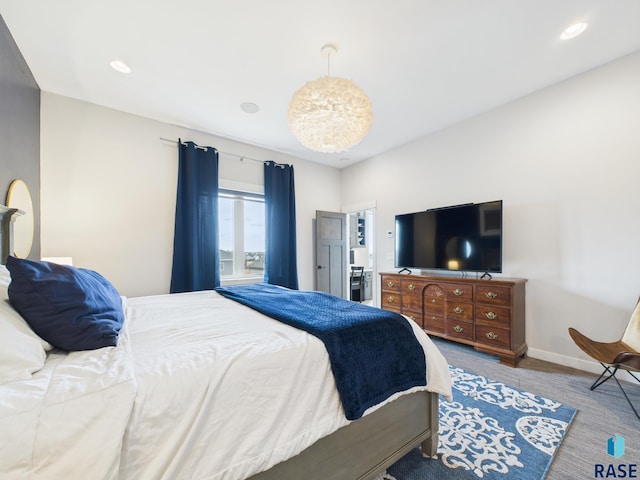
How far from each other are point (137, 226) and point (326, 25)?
10.1 ft

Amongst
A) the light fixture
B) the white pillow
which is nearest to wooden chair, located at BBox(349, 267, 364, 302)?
the light fixture

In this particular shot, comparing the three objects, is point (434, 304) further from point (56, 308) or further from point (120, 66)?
point (120, 66)

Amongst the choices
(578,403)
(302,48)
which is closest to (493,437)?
(578,403)

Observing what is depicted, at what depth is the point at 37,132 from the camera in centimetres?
274

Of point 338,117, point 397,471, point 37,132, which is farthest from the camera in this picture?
point 37,132

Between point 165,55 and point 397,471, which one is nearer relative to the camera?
point 397,471

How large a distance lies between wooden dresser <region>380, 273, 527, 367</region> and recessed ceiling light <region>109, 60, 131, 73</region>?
3841 millimetres

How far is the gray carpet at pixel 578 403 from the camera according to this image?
150cm

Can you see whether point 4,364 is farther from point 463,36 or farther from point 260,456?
point 463,36

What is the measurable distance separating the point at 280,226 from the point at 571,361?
390 centimetres

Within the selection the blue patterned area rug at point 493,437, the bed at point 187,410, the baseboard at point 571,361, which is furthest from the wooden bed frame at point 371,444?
the baseboard at point 571,361

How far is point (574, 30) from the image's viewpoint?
2.09m

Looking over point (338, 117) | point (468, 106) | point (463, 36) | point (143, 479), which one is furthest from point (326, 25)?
point (143, 479)

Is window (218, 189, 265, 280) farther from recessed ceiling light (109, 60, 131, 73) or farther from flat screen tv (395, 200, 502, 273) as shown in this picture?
flat screen tv (395, 200, 502, 273)
